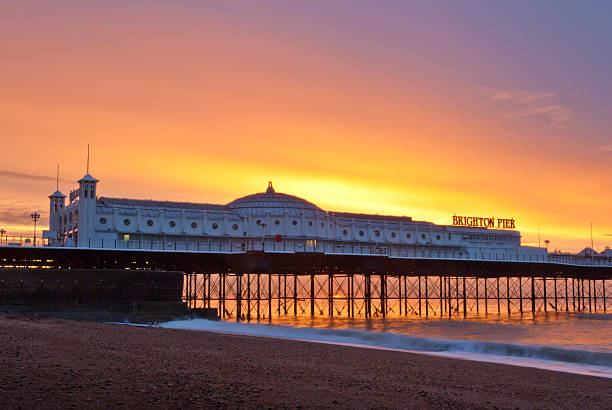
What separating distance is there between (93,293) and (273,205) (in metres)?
42.5

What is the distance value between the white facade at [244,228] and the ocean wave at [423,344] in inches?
568

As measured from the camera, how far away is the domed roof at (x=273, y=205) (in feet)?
261

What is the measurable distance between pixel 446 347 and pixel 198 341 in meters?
13.5

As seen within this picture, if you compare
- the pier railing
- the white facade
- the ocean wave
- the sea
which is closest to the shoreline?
the sea

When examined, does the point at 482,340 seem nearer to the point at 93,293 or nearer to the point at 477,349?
the point at 477,349

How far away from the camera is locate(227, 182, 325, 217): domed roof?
261ft

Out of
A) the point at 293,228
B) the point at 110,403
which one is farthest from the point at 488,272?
the point at 110,403

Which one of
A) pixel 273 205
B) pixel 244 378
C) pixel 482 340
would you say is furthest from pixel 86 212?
pixel 244 378

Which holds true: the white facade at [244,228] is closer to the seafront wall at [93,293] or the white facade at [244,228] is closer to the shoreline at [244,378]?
the seafront wall at [93,293]

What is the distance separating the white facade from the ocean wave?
47.3 ft

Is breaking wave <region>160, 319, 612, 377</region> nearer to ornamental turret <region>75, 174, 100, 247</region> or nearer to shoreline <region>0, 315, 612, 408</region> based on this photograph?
shoreline <region>0, 315, 612, 408</region>

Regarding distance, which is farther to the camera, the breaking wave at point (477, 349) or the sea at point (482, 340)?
the sea at point (482, 340)

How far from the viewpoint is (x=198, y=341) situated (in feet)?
83.7

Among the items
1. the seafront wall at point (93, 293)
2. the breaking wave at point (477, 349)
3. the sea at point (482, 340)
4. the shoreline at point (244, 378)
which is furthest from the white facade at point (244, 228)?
the shoreline at point (244, 378)
